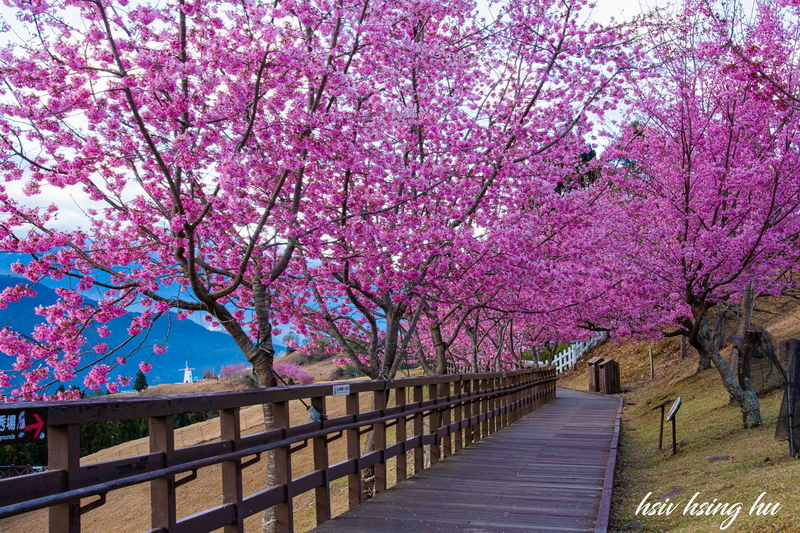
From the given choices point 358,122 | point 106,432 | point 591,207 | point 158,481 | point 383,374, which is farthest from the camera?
point 106,432

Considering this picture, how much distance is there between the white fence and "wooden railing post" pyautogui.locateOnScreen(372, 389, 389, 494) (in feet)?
146

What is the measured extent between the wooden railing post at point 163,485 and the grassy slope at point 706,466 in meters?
4.58

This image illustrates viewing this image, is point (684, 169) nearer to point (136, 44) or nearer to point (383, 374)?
point (383, 374)

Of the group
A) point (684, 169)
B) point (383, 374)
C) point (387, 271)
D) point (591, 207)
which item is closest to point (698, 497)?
point (383, 374)

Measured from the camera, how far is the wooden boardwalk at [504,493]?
715 cm

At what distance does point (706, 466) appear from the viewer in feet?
35.7

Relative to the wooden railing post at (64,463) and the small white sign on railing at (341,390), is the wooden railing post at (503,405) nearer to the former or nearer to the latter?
the small white sign on railing at (341,390)

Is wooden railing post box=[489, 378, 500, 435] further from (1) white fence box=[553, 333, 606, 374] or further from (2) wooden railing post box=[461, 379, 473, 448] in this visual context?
A: (1) white fence box=[553, 333, 606, 374]

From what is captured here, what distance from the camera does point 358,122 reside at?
10688 millimetres

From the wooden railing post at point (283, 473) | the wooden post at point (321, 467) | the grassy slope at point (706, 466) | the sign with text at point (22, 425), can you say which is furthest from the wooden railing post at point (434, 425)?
the sign with text at point (22, 425)

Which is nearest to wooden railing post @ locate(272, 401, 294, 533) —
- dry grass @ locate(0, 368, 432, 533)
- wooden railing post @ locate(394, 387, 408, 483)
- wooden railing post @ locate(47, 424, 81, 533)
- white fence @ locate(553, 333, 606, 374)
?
wooden railing post @ locate(47, 424, 81, 533)

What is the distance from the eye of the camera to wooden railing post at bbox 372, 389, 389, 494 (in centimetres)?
876

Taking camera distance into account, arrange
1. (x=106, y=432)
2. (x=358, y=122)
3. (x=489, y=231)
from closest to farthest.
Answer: (x=358, y=122)
(x=489, y=231)
(x=106, y=432)

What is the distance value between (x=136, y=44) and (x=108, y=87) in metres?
0.64
